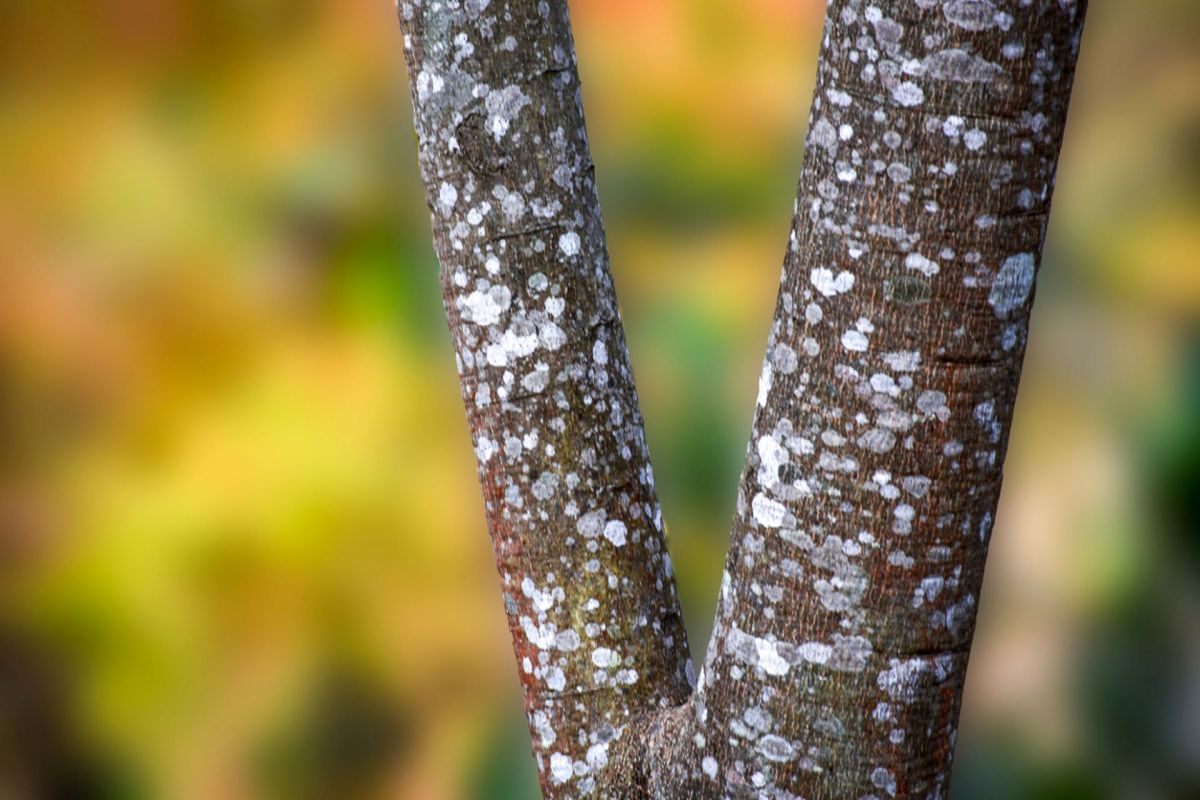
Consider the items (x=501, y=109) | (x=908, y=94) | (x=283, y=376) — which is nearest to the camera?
(x=908, y=94)

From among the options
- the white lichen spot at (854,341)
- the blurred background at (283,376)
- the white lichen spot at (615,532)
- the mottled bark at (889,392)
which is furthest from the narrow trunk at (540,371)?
the blurred background at (283,376)

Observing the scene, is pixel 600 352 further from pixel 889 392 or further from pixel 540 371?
pixel 889 392

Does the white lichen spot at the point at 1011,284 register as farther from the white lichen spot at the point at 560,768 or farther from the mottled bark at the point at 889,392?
the white lichen spot at the point at 560,768

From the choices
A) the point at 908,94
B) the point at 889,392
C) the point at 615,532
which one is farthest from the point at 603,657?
the point at 908,94

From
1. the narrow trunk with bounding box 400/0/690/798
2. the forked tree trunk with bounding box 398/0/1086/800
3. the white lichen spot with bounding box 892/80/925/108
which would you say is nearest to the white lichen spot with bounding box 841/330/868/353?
the forked tree trunk with bounding box 398/0/1086/800

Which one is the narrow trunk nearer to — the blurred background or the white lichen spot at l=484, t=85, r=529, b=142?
the white lichen spot at l=484, t=85, r=529, b=142

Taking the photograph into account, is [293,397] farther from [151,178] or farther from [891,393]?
[891,393]

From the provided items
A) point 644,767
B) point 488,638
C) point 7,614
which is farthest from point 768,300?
point 7,614
